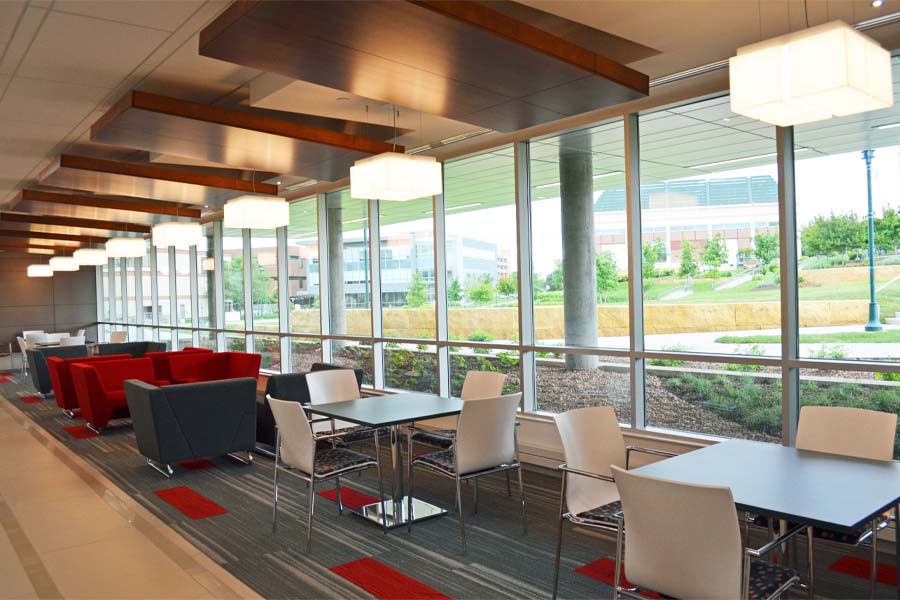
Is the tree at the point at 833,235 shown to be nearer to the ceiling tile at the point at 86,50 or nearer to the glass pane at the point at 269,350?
the ceiling tile at the point at 86,50

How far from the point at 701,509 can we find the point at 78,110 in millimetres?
5749

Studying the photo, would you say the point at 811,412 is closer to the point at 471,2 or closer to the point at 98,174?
the point at 471,2

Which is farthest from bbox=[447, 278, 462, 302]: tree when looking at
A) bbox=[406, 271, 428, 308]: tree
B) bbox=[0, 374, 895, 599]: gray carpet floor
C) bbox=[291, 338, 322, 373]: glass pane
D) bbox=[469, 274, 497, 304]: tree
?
bbox=[291, 338, 322, 373]: glass pane

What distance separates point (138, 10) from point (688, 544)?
384 cm

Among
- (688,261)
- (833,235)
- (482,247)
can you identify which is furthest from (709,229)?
(482,247)

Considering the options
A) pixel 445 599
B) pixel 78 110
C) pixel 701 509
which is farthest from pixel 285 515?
pixel 78 110

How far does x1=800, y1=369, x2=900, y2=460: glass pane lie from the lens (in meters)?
4.42

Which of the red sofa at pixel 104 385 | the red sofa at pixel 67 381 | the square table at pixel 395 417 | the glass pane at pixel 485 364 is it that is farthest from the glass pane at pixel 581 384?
the red sofa at pixel 67 381

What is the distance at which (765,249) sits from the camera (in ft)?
16.6

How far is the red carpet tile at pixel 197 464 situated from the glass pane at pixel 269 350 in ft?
15.1

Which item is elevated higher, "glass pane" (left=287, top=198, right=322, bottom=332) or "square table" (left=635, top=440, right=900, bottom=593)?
"glass pane" (left=287, top=198, right=322, bottom=332)

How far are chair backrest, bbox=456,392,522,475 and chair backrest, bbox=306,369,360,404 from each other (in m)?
1.78

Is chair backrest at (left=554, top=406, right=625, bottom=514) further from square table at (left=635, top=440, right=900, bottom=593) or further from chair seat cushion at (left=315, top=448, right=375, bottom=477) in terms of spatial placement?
chair seat cushion at (left=315, top=448, right=375, bottom=477)

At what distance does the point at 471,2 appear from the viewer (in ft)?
10.9
